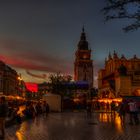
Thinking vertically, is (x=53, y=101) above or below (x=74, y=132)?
above

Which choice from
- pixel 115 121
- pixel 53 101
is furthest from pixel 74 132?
pixel 53 101

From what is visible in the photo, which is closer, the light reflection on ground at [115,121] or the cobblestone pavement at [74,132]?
the cobblestone pavement at [74,132]

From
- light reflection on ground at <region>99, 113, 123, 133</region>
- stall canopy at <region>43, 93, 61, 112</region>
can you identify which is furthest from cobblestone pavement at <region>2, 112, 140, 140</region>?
stall canopy at <region>43, 93, 61, 112</region>

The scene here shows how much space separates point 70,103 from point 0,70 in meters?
44.8

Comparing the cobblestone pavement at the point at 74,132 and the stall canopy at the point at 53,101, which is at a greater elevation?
the stall canopy at the point at 53,101

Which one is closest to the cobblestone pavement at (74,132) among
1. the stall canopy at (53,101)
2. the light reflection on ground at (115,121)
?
the light reflection on ground at (115,121)

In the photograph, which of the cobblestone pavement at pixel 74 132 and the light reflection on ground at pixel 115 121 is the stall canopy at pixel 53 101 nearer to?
the light reflection on ground at pixel 115 121

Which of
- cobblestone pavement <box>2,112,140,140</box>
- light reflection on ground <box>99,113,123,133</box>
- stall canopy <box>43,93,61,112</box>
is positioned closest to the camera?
cobblestone pavement <box>2,112,140,140</box>

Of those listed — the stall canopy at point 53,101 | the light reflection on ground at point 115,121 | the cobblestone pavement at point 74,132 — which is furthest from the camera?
the stall canopy at point 53,101

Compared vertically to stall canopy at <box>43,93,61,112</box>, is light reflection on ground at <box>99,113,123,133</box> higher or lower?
lower

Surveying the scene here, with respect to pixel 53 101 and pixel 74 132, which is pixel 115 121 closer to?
pixel 74 132

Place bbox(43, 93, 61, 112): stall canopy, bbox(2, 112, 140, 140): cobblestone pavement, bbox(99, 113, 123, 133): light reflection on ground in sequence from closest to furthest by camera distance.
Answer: bbox(2, 112, 140, 140): cobblestone pavement
bbox(99, 113, 123, 133): light reflection on ground
bbox(43, 93, 61, 112): stall canopy

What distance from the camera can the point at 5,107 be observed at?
1645 cm

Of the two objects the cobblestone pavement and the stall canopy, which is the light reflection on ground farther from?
the stall canopy
